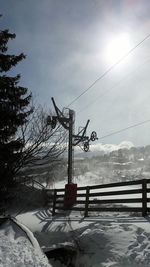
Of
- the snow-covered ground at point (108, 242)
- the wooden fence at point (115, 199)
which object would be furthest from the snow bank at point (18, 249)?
the wooden fence at point (115, 199)

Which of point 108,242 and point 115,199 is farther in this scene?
point 115,199

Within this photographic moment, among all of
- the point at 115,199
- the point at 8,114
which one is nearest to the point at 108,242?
the point at 115,199

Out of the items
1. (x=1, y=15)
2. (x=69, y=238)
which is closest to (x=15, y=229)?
(x=69, y=238)

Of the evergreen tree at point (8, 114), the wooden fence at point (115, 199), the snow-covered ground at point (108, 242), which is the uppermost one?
the evergreen tree at point (8, 114)

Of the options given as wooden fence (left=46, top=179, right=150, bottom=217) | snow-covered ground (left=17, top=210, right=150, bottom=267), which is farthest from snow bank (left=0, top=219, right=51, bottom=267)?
wooden fence (left=46, top=179, right=150, bottom=217)

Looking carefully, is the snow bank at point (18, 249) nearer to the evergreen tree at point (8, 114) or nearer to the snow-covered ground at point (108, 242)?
the snow-covered ground at point (108, 242)

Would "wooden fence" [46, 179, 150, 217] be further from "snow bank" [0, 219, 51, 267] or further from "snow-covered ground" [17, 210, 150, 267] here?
"snow bank" [0, 219, 51, 267]

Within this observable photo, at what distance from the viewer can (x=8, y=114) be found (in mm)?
13555

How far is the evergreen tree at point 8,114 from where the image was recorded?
533 inches

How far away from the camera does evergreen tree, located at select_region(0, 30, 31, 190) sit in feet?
44.4

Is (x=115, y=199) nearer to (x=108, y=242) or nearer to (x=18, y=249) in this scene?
(x=108, y=242)

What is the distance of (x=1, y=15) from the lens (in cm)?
1539

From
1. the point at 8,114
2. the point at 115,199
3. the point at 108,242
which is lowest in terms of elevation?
the point at 108,242

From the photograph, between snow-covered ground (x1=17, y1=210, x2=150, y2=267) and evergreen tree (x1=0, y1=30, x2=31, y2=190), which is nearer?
snow-covered ground (x1=17, y1=210, x2=150, y2=267)
